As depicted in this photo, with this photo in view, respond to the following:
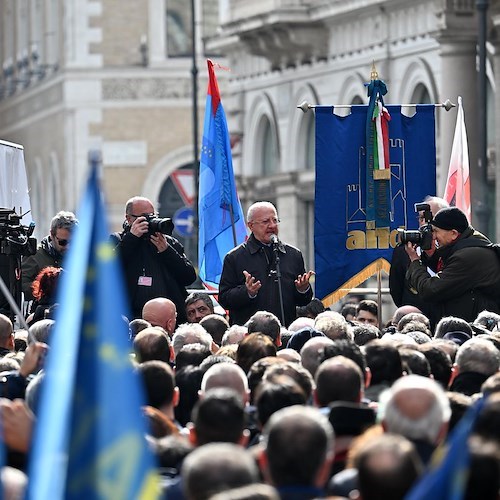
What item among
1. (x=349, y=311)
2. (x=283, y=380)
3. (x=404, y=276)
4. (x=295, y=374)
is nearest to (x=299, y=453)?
(x=283, y=380)

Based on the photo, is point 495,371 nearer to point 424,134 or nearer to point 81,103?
point 424,134

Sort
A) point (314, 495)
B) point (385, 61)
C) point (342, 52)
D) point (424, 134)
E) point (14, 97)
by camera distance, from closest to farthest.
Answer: point (314, 495)
point (424, 134)
point (385, 61)
point (342, 52)
point (14, 97)

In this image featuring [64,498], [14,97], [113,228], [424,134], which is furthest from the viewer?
[14,97]

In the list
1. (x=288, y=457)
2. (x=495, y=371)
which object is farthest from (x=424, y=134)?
(x=288, y=457)

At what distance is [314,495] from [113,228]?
133 feet

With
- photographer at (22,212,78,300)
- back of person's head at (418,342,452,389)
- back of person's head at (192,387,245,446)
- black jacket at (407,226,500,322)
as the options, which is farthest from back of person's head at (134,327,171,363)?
photographer at (22,212,78,300)

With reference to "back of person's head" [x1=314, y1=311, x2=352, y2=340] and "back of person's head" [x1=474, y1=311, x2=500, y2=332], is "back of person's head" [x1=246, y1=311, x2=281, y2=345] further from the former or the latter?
"back of person's head" [x1=474, y1=311, x2=500, y2=332]

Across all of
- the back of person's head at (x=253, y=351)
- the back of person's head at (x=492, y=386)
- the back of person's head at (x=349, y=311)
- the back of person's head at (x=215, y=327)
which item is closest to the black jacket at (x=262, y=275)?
the back of person's head at (x=215, y=327)

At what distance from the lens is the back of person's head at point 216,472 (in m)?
6.38

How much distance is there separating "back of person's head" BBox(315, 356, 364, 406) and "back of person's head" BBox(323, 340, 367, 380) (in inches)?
36.3

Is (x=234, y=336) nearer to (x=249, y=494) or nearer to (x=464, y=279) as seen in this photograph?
(x=464, y=279)

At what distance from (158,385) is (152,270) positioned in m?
6.03

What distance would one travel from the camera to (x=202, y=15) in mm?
49781

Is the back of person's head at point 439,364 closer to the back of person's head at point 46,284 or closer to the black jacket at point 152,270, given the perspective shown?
the back of person's head at point 46,284
